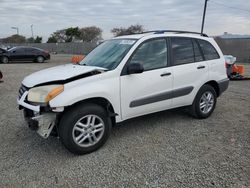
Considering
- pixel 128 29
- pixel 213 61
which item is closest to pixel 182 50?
pixel 213 61

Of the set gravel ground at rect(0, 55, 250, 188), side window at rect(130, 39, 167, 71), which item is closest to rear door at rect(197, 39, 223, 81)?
gravel ground at rect(0, 55, 250, 188)

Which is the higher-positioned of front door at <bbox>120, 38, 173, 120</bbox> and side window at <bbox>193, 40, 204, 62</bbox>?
side window at <bbox>193, 40, 204, 62</bbox>

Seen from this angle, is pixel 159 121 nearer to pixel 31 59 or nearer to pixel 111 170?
pixel 111 170

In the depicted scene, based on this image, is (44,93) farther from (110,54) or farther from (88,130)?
(110,54)

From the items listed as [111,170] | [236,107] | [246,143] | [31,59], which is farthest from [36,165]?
[31,59]

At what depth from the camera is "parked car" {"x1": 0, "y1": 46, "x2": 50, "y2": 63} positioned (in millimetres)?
19361

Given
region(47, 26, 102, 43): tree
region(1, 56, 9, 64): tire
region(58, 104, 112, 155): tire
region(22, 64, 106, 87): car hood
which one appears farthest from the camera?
region(47, 26, 102, 43): tree

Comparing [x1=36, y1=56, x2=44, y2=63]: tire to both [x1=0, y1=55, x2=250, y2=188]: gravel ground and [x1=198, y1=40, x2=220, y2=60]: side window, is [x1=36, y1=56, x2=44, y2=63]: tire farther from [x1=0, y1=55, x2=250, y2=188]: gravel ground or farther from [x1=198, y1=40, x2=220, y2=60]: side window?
[x1=198, y1=40, x2=220, y2=60]: side window

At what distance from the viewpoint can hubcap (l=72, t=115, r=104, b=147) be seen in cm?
354

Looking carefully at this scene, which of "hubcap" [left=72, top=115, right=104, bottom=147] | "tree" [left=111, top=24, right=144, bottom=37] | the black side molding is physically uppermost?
"tree" [left=111, top=24, right=144, bottom=37]

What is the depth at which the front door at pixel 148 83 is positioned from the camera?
3957 millimetres

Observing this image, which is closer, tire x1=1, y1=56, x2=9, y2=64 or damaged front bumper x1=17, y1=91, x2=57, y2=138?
damaged front bumper x1=17, y1=91, x2=57, y2=138

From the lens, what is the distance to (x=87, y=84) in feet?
11.7

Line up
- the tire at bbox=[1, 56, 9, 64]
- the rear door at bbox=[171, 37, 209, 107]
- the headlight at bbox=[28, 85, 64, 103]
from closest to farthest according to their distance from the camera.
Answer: the headlight at bbox=[28, 85, 64, 103], the rear door at bbox=[171, 37, 209, 107], the tire at bbox=[1, 56, 9, 64]
